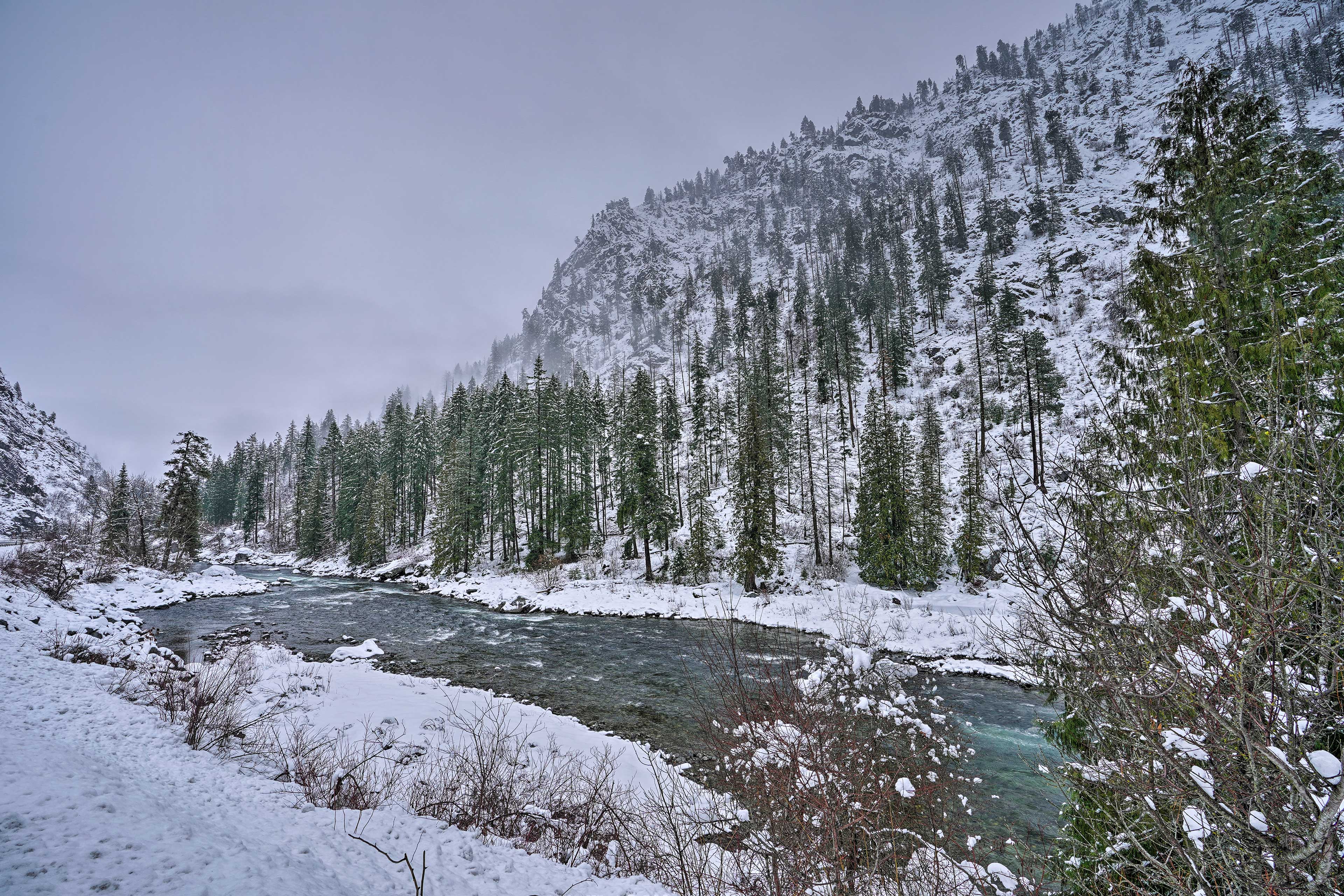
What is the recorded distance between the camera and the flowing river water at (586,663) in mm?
9367

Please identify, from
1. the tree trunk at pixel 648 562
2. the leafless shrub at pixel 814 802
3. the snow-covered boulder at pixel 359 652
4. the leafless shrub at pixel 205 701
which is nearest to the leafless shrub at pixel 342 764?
the leafless shrub at pixel 205 701

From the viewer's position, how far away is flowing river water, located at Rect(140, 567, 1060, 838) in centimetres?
937

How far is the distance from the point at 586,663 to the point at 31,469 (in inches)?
4611

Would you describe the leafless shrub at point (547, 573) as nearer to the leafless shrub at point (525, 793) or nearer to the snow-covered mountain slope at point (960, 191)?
the leafless shrub at point (525, 793)

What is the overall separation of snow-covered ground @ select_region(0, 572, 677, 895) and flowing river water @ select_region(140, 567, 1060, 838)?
2.64m

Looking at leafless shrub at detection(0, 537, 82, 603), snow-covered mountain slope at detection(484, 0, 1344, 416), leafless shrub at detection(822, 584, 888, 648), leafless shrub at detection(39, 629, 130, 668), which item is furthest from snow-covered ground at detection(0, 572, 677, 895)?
snow-covered mountain slope at detection(484, 0, 1344, 416)

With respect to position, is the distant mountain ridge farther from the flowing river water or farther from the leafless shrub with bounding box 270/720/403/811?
the leafless shrub with bounding box 270/720/403/811

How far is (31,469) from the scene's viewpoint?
77.5 m

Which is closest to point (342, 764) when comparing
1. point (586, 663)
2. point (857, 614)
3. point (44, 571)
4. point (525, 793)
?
point (525, 793)

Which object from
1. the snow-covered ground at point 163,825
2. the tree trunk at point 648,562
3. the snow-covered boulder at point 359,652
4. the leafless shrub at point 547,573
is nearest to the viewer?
the snow-covered ground at point 163,825

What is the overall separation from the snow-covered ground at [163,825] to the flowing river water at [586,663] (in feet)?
8.65

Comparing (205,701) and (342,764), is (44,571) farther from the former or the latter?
(342,764)

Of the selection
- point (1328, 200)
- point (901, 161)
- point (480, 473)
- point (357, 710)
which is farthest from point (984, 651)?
point (901, 161)

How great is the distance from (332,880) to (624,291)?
153317 millimetres
